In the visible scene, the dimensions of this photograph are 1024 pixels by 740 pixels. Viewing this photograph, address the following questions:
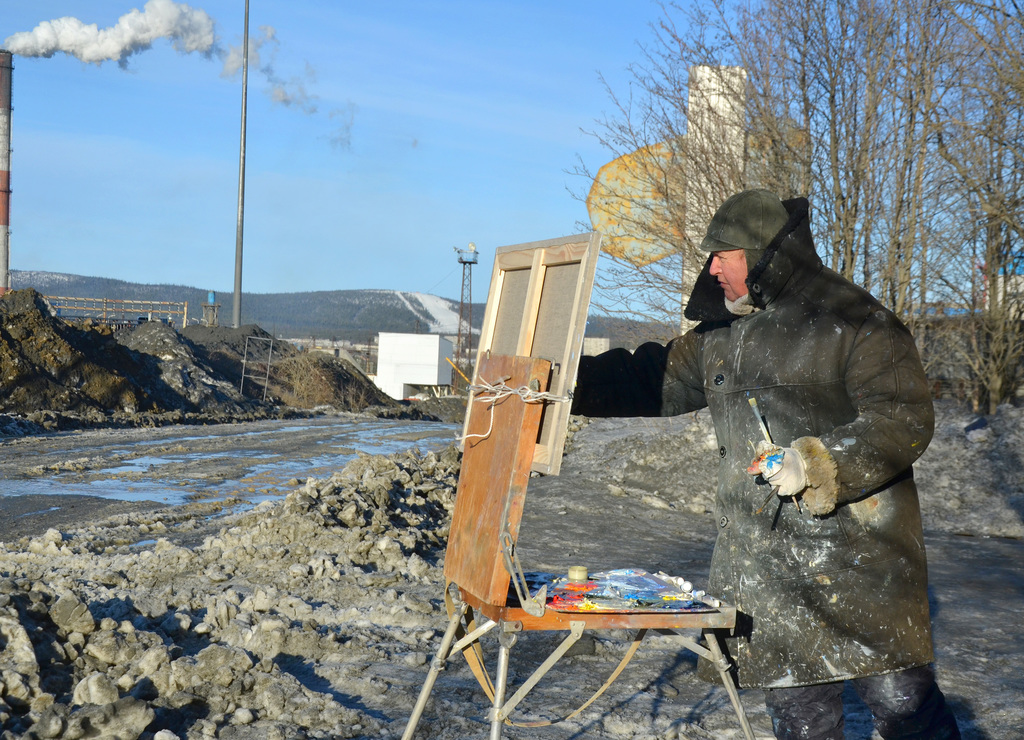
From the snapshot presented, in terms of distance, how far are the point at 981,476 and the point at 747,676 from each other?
852cm

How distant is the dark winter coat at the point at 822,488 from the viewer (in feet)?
7.95

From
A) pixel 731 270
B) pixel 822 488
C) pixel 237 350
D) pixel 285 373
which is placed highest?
pixel 731 270

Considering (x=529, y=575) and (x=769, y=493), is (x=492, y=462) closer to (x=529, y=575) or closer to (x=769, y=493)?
(x=529, y=575)

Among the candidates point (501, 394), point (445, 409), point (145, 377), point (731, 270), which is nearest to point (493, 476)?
point (501, 394)

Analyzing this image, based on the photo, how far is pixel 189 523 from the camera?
327 inches

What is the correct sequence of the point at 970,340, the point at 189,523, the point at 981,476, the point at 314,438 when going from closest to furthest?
1. the point at 189,523
2. the point at 981,476
3. the point at 970,340
4. the point at 314,438

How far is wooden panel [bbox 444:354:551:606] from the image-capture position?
94.8 inches

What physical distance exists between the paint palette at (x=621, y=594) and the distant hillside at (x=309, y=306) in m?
118

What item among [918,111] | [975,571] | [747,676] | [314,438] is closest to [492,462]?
[747,676]

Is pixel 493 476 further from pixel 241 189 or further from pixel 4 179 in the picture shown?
pixel 4 179

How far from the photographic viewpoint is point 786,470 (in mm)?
2295

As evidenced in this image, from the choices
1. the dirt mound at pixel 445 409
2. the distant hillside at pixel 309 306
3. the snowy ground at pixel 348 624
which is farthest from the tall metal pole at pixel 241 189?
the distant hillside at pixel 309 306

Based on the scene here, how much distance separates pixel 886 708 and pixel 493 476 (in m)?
1.27

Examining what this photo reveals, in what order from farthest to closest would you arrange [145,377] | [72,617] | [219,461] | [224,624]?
[145,377] → [219,461] → [224,624] → [72,617]
